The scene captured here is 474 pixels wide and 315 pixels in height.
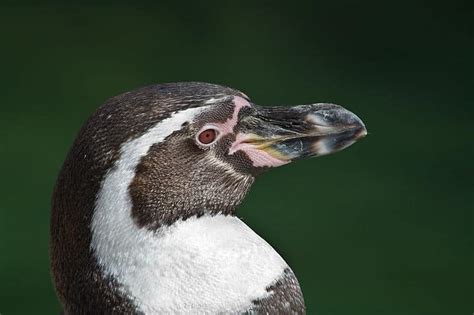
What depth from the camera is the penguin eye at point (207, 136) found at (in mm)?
1427

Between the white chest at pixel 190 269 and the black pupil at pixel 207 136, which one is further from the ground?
the black pupil at pixel 207 136

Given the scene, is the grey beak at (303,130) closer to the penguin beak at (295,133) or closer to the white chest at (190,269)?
the penguin beak at (295,133)

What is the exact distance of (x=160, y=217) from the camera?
138 cm

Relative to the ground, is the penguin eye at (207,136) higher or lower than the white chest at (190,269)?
higher

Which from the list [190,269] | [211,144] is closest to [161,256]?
[190,269]

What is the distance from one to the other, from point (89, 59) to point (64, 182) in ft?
10.4

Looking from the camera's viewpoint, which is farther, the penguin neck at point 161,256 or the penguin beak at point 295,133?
the penguin beak at point 295,133

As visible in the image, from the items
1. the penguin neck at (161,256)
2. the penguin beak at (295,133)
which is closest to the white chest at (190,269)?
the penguin neck at (161,256)

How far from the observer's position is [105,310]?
54.2 inches

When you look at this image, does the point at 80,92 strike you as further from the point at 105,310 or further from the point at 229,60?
the point at 105,310

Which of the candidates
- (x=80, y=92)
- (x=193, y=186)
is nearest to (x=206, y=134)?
(x=193, y=186)

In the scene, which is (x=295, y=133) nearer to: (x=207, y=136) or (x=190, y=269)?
(x=207, y=136)

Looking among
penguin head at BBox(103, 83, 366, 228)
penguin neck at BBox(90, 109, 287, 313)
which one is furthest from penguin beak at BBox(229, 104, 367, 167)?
penguin neck at BBox(90, 109, 287, 313)

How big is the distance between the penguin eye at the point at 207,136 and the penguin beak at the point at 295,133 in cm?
4
